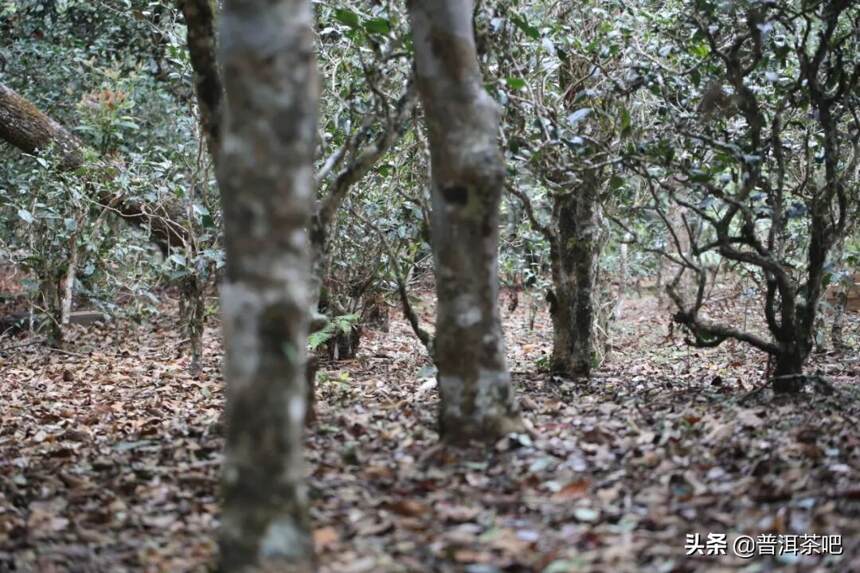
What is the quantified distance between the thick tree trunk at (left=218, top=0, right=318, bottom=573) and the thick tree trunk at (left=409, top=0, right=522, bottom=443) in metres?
1.60

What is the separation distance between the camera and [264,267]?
250 cm

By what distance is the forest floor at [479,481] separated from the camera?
10.2 ft

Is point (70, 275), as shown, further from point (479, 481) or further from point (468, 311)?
point (479, 481)

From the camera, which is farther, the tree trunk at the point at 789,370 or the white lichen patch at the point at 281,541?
the tree trunk at the point at 789,370

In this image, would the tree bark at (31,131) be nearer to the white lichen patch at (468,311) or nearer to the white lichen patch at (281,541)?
the white lichen patch at (468,311)

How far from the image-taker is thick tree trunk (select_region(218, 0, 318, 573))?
98.7 inches

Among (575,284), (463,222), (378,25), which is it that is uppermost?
(378,25)

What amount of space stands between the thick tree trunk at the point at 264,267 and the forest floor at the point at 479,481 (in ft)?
1.52

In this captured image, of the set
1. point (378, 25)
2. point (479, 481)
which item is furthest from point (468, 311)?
point (378, 25)

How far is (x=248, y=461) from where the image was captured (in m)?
2.55

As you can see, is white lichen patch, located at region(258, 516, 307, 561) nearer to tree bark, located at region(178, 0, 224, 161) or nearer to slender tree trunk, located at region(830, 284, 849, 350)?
tree bark, located at region(178, 0, 224, 161)

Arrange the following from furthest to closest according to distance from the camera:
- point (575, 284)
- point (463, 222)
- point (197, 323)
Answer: point (197, 323) < point (575, 284) < point (463, 222)

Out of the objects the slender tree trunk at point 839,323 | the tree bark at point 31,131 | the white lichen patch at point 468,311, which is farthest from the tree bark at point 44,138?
the slender tree trunk at point 839,323

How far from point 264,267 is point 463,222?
1764 millimetres
